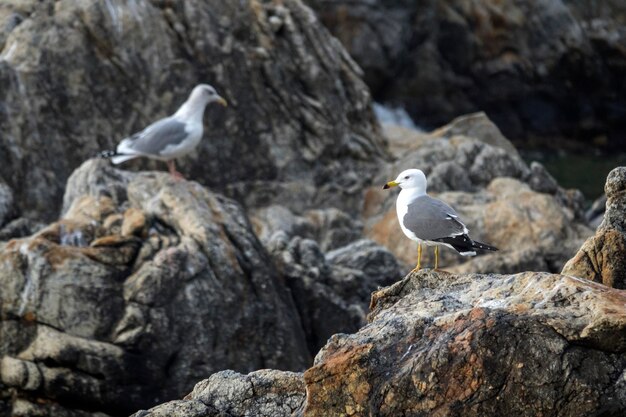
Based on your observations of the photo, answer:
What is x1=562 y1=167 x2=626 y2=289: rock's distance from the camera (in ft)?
27.2

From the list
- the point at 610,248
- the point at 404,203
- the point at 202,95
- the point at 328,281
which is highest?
the point at 610,248

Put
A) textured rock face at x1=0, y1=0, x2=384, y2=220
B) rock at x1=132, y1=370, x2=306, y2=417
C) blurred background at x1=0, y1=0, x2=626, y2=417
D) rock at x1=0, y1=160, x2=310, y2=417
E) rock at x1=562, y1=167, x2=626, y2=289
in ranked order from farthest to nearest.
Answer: textured rock face at x1=0, y1=0, x2=384, y2=220 < blurred background at x1=0, y1=0, x2=626, y2=417 < rock at x1=0, y1=160, x2=310, y2=417 < rock at x1=562, y1=167, x2=626, y2=289 < rock at x1=132, y1=370, x2=306, y2=417

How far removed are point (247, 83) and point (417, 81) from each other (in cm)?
1494

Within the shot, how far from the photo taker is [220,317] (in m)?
13.9

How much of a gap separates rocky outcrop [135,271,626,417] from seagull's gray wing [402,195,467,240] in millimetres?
2783

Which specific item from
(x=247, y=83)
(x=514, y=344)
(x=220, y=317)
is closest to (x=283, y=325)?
(x=220, y=317)

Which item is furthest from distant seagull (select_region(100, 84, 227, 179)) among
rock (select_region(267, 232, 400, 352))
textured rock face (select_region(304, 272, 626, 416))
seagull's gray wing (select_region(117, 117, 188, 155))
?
textured rock face (select_region(304, 272, 626, 416))

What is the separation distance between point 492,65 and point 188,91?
17.2m

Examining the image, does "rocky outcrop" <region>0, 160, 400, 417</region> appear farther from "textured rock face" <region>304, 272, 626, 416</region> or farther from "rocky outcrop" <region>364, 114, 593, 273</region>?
"textured rock face" <region>304, 272, 626, 416</region>

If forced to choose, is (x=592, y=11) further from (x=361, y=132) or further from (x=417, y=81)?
(x=361, y=132)

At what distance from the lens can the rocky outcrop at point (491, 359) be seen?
688 centimetres

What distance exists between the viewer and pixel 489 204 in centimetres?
1961

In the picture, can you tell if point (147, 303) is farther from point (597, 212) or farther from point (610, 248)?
point (597, 212)

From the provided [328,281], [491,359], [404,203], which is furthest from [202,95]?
[491,359]
